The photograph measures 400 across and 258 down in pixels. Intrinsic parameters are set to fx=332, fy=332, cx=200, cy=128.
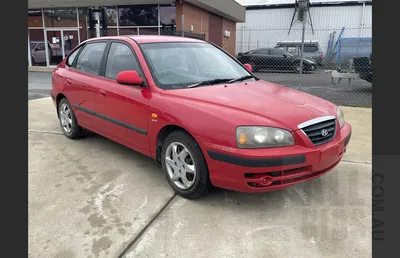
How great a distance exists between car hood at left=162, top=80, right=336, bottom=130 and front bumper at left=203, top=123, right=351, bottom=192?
0.24 meters

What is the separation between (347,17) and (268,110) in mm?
27440

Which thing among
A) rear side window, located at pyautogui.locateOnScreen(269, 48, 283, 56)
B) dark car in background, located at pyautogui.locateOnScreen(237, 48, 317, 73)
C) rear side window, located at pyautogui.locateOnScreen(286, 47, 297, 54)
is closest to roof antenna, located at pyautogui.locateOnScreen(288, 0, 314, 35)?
rear side window, located at pyautogui.locateOnScreen(286, 47, 297, 54)

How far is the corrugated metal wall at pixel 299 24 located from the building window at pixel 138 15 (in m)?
8.57

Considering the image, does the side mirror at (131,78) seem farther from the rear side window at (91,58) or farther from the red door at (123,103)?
the rear side window at (91,58)

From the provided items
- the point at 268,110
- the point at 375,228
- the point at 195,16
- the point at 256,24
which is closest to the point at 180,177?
the point at 268,110

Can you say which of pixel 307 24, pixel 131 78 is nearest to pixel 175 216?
pixel 131 78

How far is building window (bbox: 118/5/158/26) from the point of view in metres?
16.0

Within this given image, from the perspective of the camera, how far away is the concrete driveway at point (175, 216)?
2.59m

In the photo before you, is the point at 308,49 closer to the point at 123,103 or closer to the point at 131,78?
the point at 123,103

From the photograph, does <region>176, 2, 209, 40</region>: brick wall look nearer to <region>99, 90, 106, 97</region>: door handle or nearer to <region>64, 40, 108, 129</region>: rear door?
<region>64, 40, 108, 129</region>: rear door

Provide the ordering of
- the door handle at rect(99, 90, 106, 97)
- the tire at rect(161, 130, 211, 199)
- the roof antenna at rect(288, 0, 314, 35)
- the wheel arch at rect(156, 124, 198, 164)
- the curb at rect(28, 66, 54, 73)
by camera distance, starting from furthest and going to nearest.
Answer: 1. the roof antenna at rect(288, 0, 314, 35)
2. the curb at rect(28, 66, 54, 73)
3. the door handle at rect(99, 90, 106, 97)
4. the wheel arch at rect(156, 124, 198, 164)
5. the tire at rect(161, 130, 211, 199)

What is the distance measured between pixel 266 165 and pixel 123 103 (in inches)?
76.0

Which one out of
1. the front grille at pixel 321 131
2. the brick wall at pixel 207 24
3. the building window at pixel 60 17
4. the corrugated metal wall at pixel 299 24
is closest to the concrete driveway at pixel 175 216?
the front grille at pixel 321 131

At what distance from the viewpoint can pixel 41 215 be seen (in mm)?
3041
